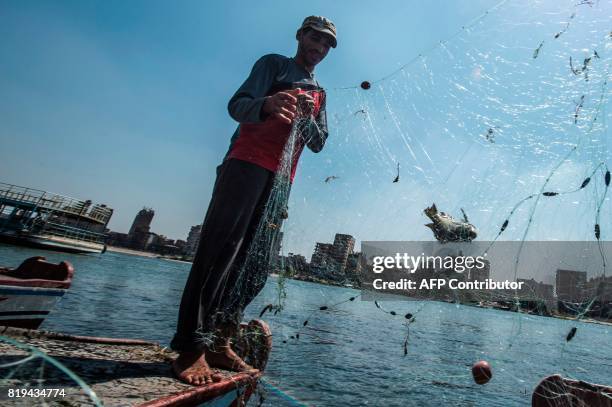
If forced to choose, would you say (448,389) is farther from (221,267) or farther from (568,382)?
(221,267)

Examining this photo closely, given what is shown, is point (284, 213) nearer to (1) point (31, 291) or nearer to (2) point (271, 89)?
(2) point (271, 89)

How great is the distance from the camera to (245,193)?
103 inches

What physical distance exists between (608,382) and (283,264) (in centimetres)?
1790

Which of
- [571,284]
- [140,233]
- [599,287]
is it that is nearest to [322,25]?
[599,287]

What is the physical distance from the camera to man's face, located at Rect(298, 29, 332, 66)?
9.82 feet

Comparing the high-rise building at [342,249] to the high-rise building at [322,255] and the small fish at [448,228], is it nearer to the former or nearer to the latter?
the high-rise building at [322,255]

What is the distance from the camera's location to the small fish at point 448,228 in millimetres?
4336

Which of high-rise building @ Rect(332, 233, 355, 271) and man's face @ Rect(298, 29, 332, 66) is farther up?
man's face @ Rect(298, 29, 332, 66)

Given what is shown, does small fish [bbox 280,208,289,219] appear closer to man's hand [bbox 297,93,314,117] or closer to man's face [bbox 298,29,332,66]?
man's hand [bbox 297,93,314,117]

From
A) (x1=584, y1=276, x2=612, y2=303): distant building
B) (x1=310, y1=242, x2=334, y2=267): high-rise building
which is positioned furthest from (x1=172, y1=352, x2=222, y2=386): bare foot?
(x1=584, y1=276, x2=612, y2=303): distant building

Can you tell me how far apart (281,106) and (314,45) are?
3.41 feet

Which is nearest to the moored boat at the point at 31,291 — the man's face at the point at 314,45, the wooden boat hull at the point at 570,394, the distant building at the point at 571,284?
the man's face at the point at 314,45

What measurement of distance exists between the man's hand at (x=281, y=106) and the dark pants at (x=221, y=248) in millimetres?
510

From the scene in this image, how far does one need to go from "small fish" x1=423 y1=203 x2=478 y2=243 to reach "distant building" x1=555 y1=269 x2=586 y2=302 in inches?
75.0
